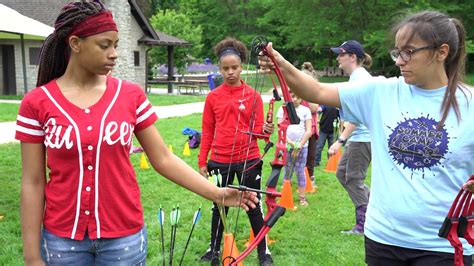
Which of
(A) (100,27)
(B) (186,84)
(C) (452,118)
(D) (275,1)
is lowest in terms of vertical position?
(B) (186,84)

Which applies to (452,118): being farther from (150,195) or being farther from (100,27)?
(150,195)

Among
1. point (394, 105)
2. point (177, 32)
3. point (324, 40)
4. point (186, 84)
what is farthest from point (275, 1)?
point (394, 105)

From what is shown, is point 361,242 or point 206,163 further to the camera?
point 361,242

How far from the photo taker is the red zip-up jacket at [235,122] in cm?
378

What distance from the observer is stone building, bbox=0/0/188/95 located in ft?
66.8

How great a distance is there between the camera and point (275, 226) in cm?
508

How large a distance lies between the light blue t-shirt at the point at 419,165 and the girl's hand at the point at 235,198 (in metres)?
0.55

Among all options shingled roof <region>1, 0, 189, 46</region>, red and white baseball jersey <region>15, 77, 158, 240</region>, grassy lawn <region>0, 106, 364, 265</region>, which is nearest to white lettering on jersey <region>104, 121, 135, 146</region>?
red and white baseball jersey <region>15, 77, 158, 240</region>

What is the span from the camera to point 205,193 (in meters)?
2.13

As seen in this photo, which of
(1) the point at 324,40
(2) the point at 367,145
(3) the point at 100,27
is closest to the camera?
(3) the point at 100,27

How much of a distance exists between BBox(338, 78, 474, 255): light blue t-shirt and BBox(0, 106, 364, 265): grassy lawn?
6.96 ft

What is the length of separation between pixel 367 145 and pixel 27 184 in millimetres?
3197

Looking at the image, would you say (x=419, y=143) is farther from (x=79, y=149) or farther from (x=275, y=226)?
(x=275, y=226)

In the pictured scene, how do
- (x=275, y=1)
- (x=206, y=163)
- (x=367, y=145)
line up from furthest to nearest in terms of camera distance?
1. (x=275, y=1)
2. (x=367, y=145)
3. (x=206, y=163)
